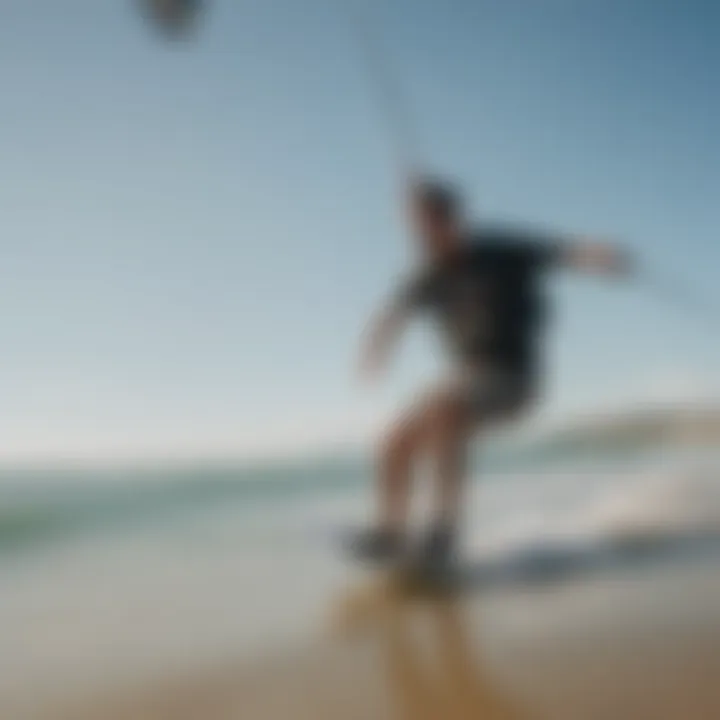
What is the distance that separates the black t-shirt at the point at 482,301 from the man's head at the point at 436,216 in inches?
1.0

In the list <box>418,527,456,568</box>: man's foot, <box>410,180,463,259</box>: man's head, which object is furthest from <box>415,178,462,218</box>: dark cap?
<box>418,527,456,568</box>: man's foot

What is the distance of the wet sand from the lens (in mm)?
1366

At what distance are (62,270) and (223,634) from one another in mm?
701

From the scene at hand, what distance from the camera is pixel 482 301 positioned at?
5.49ft

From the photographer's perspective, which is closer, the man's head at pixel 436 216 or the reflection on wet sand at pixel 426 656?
the reflection on wet sand at pixel 426 656

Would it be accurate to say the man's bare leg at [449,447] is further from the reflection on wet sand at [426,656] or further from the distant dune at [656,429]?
the distant dune at [656,429]

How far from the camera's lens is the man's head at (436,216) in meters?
1.69

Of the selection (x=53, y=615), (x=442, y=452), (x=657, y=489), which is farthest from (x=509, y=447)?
(x=53, y=615)

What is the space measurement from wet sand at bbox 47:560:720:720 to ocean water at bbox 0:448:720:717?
0.06 m

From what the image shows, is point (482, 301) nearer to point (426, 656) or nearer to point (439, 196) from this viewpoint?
point (439, 196)

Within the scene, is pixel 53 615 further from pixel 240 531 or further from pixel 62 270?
pixel 62 270

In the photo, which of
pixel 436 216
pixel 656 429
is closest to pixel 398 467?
pixel 436 216

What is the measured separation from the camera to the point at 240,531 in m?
1.71

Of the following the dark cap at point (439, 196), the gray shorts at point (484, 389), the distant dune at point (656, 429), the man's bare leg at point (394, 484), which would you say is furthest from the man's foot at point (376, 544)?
the dark cap at point (439, 196)
